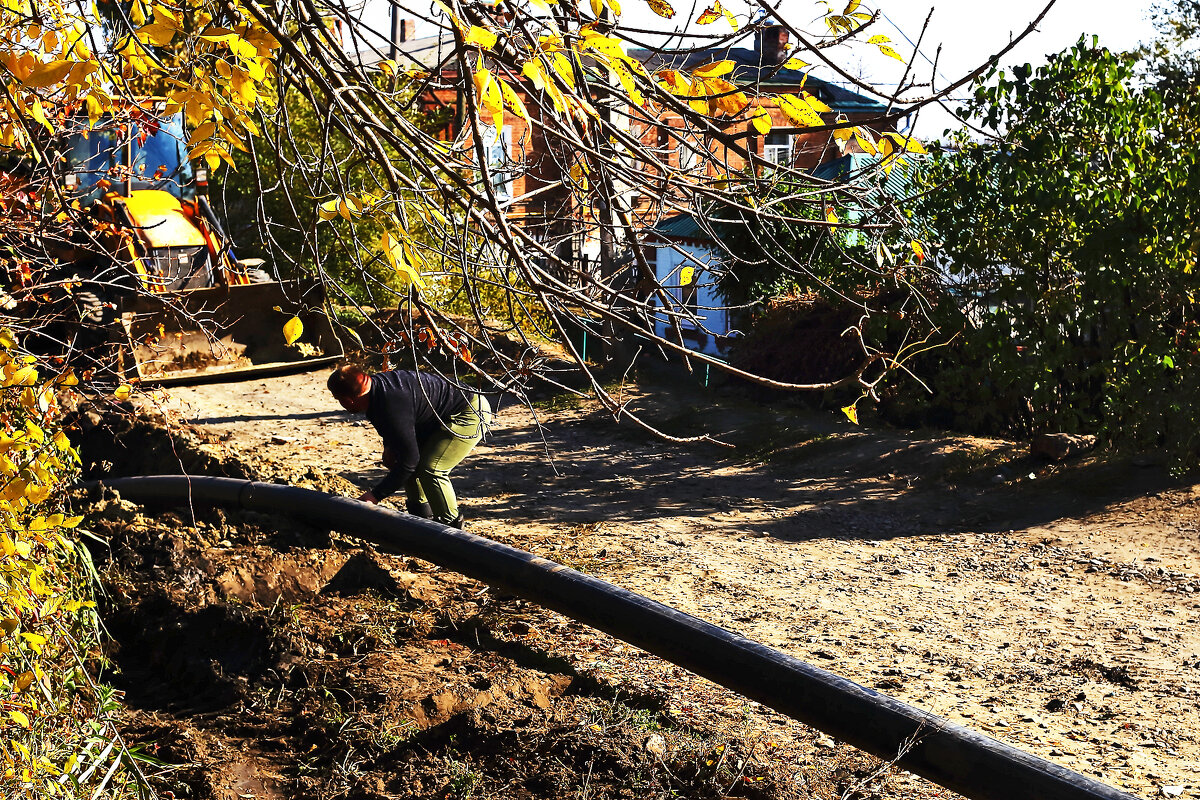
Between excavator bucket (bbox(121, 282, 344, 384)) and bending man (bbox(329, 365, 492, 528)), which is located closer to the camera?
bending man (bbox(329, 365, 492, 528))

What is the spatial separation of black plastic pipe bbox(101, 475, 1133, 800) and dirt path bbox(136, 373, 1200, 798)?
1.35 ft

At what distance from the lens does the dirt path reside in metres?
4.34

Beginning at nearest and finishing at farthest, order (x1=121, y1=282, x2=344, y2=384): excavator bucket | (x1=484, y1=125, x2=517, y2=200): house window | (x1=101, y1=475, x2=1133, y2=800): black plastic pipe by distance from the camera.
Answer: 1. (x1=484, y1=125, x2=517, y2=200): house window
2. (x1=101, y1=475, x2=1133, y2=800): black plastic pipe
3. (x1=121, y1=282, x2=344, y2=384): excavator bucket

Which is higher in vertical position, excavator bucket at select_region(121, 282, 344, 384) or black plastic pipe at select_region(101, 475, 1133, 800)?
excavator bucket at select_region(121, 282, 344, 384)

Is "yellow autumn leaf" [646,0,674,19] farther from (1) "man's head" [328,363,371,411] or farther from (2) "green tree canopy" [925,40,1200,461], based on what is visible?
(2) "green tree canopy" [925,40,1200,461]

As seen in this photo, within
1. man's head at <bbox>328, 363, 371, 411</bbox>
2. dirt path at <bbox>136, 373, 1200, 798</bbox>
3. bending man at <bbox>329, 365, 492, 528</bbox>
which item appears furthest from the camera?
bending man at <bbox>329, 365, 492, 528</bbox>

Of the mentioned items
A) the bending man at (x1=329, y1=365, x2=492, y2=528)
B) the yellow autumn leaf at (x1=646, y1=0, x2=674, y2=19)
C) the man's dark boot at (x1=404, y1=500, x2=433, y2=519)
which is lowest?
the man's dark boot at (x1=404, y1=500, x2=433, y2=519)

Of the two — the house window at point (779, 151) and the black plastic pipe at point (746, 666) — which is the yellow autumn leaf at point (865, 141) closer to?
the house window at point (779, 151)

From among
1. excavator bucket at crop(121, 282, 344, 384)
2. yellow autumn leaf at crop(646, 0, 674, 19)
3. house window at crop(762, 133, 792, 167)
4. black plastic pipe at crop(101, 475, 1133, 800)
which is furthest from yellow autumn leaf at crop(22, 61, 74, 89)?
excavator bucket at crop(121, 282, 344, 384)

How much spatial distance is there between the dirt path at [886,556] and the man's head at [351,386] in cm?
139

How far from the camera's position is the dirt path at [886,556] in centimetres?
434

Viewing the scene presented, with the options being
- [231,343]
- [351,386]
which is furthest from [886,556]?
[231,343]

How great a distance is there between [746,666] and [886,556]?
368 centimetres

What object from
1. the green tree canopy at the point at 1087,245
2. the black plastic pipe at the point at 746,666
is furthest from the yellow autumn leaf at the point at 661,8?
the green tree canopy at the point at 1087,245
